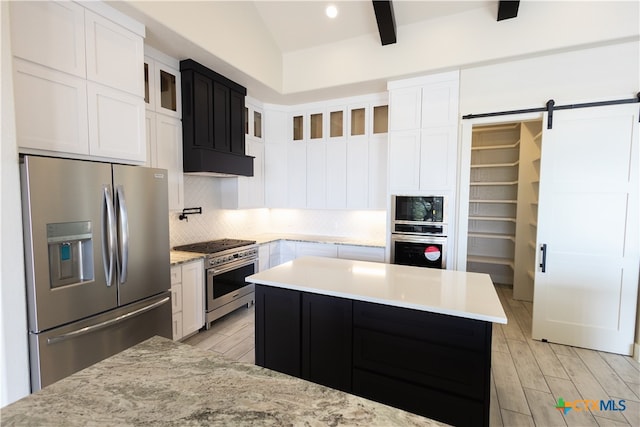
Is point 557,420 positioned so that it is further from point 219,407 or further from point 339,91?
point 339,91

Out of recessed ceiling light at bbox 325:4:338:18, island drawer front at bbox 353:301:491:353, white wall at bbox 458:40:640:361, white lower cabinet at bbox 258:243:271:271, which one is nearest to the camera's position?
island drawer front at bbox 353:301:491:353

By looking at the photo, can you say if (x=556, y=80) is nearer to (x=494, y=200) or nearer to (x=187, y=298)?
(x=494, y=200)

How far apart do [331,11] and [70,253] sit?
135 inches

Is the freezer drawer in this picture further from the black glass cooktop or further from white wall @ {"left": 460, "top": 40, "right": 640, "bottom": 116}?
white wall @ {"left": 460, "top": 40, "right": 640, "bottom": 116}

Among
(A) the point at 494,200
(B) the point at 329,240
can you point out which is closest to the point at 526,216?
(A) the point at 494,200

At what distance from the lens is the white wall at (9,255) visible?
1620 mm

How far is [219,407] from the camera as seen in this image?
2.85 feet

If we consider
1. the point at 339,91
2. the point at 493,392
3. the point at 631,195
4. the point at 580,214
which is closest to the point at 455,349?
the point at 493,392

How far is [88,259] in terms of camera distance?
1970 millimetres

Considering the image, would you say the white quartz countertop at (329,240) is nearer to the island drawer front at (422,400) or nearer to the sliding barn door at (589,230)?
the sliding barn door at (589,230)

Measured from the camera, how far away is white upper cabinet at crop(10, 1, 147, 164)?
179 cm

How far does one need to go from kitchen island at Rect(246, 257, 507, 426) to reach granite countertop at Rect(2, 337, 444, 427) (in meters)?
0.92

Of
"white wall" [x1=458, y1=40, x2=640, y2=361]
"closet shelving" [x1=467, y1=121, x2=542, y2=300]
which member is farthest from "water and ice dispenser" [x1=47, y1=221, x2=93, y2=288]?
"closet shelving" [x1=467, y1=121, x2=542, y2=300]

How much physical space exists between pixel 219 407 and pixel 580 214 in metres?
3.66
